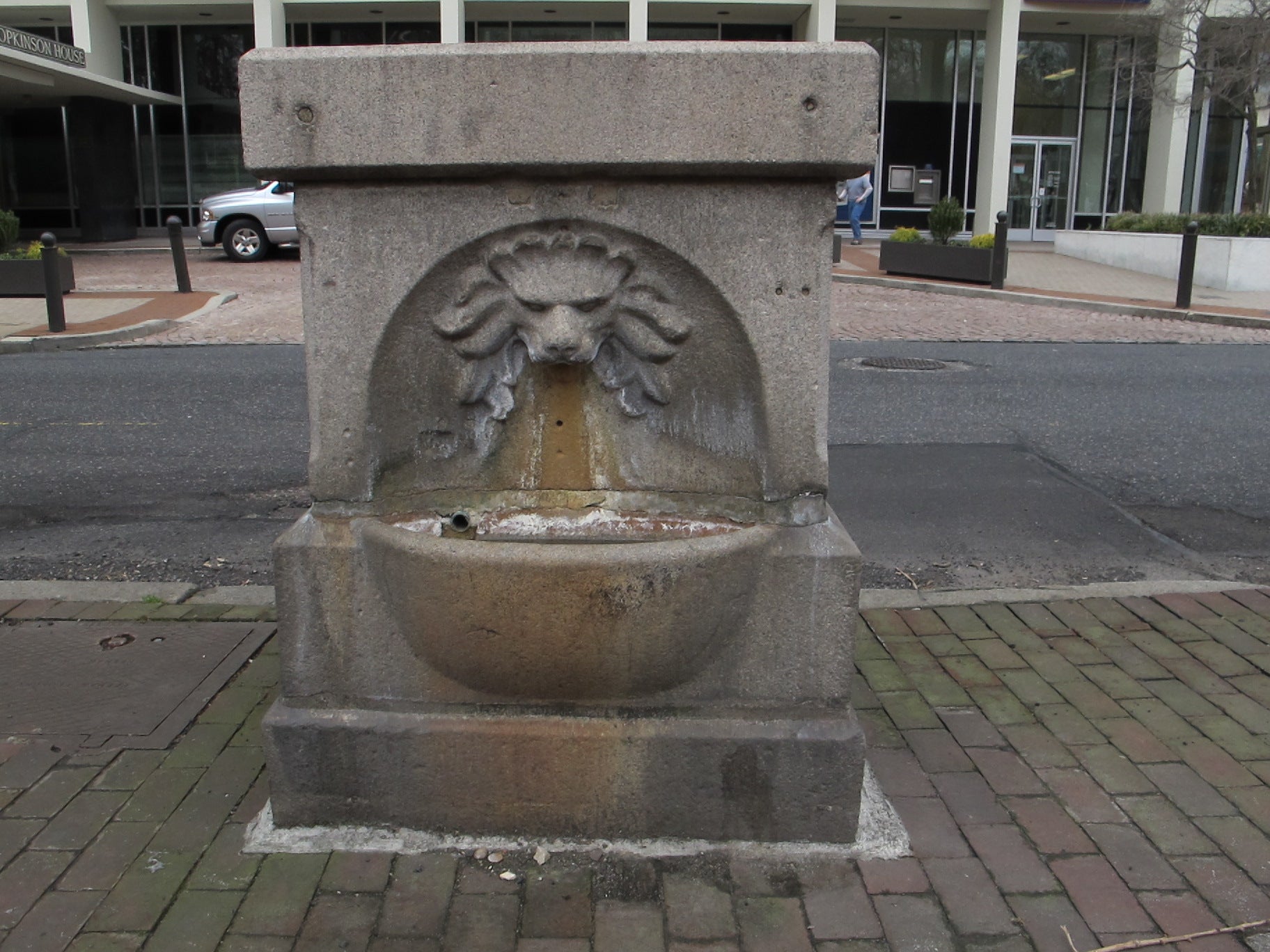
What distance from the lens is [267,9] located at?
23.1 meters

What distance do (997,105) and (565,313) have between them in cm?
2472

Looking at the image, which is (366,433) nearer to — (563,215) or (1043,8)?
(563,215)

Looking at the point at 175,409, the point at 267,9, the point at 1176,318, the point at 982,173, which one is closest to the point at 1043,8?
the point at 982,173

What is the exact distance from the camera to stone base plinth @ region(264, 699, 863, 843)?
2.69 meters

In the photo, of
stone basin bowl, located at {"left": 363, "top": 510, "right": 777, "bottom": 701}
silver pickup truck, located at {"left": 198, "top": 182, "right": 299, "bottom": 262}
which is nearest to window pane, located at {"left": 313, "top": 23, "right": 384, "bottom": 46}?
silver pickup truck, located at {"left": 198, "top": 182, "right": 299, "bottom": 262}

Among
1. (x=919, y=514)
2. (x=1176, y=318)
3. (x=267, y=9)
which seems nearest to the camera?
(x=919, y=514)

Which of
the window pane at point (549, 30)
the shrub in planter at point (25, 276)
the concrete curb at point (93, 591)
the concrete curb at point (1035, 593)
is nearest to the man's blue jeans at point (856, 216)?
the window pane at point (549, 30)

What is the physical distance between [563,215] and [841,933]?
1745 mm

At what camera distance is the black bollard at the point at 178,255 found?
1491 centimetres

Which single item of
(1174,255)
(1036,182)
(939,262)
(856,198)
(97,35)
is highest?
(97,35)

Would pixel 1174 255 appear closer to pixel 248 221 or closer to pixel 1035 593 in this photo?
pixel 248 221

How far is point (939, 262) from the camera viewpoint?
1728cm

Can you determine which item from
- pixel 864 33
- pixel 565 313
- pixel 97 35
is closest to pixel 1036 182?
pixel 864 33

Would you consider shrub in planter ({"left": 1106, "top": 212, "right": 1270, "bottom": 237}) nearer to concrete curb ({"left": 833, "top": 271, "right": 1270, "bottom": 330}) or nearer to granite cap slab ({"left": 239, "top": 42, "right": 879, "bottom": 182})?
concrete curb ({"left": 833, "top": 271, "right": 1270, "bottom": 330})
